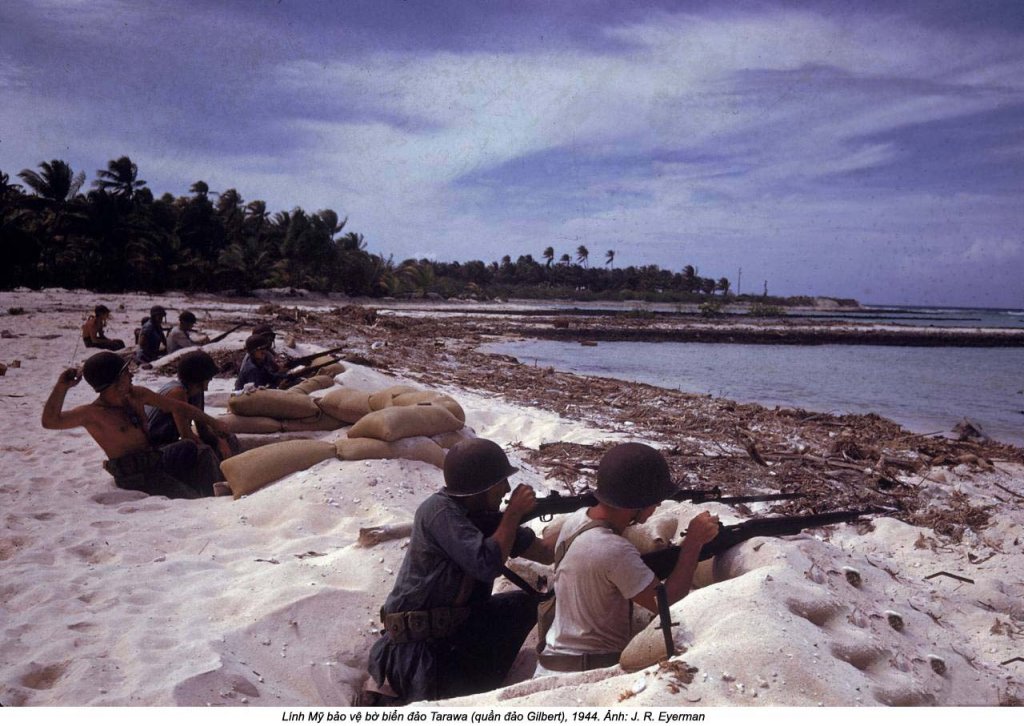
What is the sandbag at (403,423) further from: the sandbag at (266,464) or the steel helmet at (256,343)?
the steel helmet at (256,343)

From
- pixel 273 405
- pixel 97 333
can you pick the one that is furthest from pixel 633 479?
pixel 97 333


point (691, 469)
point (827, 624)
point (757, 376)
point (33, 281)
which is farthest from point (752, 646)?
point (33, 281)

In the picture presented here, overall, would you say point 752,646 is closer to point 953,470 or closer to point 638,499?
point 638,499

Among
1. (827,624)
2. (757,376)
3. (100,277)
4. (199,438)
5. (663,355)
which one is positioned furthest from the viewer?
(100,277)

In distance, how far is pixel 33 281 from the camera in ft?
80.1

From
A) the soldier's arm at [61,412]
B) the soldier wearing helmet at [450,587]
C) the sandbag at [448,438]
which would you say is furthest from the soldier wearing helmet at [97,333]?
the soldier wearing helmet at [450,587]

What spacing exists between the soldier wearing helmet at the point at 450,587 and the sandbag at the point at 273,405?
3915 millimetres

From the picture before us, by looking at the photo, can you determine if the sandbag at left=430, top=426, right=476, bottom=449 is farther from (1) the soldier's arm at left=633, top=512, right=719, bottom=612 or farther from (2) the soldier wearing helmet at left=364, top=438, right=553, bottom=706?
(1) the soldier's arm at left=633, top=512, right=719, bottom=612

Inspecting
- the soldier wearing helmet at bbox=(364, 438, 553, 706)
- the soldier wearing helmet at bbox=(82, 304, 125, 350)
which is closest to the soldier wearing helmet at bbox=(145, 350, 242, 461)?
the soldier wearing helmet at bbox=(364, 438, 553, 706)

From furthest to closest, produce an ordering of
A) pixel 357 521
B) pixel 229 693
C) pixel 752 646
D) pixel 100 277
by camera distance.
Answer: pixel 100 277
pixel 357 521
pixel 229 693
pixel 752 646

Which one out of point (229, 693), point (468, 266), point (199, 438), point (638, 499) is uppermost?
point (468, 266)

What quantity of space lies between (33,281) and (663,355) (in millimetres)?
23297

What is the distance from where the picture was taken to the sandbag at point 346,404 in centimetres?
630

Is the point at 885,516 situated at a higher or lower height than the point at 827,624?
lower
